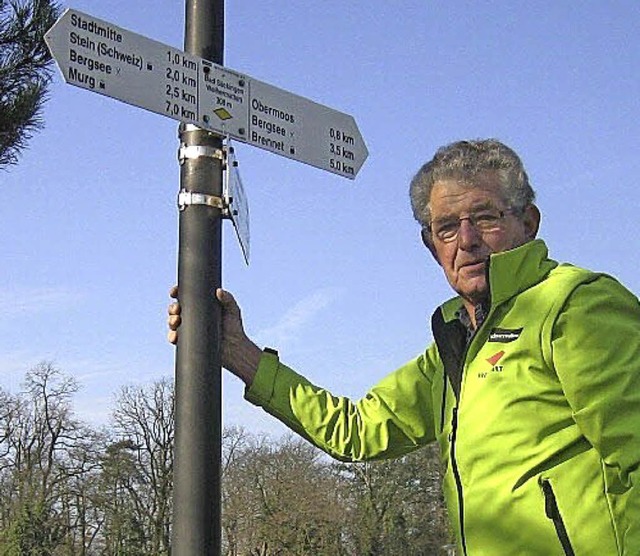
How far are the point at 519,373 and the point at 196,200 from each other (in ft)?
3.15

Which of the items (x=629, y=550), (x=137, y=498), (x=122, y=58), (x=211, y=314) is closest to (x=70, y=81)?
(x=122, y=58)

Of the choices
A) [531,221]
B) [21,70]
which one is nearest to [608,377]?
[531,221]

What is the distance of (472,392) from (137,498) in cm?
3175

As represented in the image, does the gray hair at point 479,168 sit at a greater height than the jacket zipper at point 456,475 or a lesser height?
greater

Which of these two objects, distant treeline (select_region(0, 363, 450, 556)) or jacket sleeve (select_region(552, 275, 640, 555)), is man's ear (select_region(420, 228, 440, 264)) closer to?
jacket sleeve (select_region(552, 275, 640, 555))

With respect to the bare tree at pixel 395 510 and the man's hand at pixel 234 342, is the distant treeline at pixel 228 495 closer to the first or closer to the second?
the bare tree at pixel 395 510

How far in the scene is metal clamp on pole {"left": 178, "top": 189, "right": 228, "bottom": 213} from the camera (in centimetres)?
288

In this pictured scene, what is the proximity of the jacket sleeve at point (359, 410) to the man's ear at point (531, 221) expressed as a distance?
538mm

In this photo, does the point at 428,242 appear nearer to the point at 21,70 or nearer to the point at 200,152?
the point at 200,152

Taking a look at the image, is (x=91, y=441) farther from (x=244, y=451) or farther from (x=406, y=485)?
(x=406, y=485)

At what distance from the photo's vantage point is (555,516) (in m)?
→ 2.39

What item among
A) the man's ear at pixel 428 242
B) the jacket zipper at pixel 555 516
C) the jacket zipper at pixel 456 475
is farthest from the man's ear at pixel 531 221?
the jacket zipper at pixel 555 516

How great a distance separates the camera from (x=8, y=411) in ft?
117

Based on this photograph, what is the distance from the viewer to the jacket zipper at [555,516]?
236 centimetres
